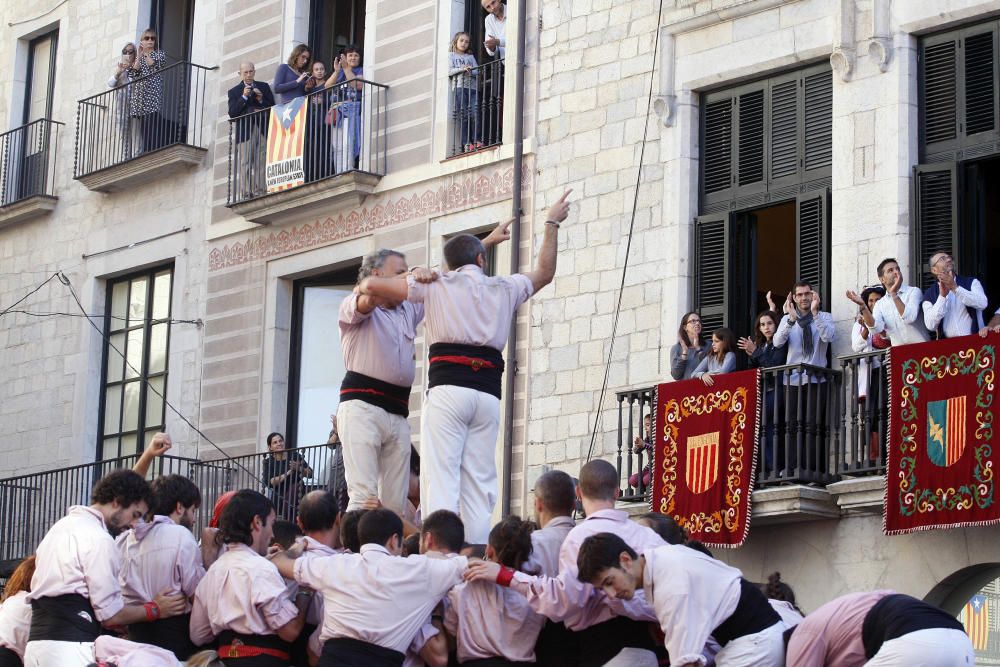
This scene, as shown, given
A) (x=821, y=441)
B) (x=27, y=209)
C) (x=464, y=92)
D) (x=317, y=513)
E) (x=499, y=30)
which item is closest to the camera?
(x=317, y=513)

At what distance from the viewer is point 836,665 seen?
9.30m

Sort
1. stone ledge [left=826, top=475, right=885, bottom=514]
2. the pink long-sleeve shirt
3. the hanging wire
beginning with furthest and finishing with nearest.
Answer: the hanging wire < stone ledge [left=826, top=475, right=885, bottom=514] < the pink long-sleeve shirt

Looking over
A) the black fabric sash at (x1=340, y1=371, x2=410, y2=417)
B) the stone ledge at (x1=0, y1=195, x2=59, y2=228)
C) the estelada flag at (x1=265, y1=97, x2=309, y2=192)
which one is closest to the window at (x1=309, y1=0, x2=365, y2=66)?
the estelada flag at (x1=265, y1=97, x2=309, y2=192)

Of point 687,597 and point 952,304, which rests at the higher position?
point 952,304

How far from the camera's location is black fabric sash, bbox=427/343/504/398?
11.9 m

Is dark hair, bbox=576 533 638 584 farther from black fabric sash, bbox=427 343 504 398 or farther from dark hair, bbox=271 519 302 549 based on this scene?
black fabric sash, bbox=427 343 504 398

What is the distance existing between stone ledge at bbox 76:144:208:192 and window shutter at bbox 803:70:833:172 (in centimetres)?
867

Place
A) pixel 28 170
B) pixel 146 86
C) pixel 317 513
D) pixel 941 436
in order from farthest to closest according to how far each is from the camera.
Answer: pixel 28 170 < pixel 146 86 < pixel 941 436 < pixel 317 513

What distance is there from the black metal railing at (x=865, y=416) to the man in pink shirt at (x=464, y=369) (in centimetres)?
555

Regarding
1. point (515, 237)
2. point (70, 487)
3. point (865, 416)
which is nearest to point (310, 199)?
point (515, 237)

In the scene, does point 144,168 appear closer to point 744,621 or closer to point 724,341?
point 724,341

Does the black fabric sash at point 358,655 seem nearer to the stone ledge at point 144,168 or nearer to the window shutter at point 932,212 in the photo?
the window shutter at point 932,212

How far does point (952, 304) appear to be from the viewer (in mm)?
16297

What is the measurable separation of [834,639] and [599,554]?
114cm
